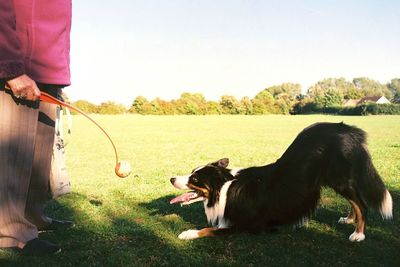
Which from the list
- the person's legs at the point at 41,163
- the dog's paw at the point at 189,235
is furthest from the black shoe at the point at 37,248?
the dog's paw at the point at 189,235

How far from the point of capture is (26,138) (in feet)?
12.5

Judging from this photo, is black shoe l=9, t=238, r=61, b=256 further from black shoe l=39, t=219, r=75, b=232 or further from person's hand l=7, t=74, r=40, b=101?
person's hand l=7, t=74, r=40, b=101

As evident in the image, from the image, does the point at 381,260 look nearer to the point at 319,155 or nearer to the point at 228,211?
the point at 319,155

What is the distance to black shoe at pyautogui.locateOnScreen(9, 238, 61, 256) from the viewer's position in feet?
12.5

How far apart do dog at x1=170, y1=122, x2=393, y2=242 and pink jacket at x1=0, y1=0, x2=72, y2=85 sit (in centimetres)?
201

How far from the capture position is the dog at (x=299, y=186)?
4.50m

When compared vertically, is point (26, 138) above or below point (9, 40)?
below

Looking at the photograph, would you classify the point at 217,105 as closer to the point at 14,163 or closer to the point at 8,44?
the point at 14,163

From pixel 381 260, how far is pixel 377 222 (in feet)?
4.30

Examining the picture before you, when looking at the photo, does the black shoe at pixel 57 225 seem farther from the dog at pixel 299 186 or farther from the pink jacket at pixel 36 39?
the pink jacket at pixel 36 39

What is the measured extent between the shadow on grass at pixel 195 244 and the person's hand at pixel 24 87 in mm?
1502

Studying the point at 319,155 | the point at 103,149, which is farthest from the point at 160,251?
the point at 103,149

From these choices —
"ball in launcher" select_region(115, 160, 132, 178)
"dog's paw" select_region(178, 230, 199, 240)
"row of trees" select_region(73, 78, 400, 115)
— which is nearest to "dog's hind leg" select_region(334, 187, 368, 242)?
"dog's paw" select_region(178, 230, 199, 240)

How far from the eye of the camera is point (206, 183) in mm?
4754
